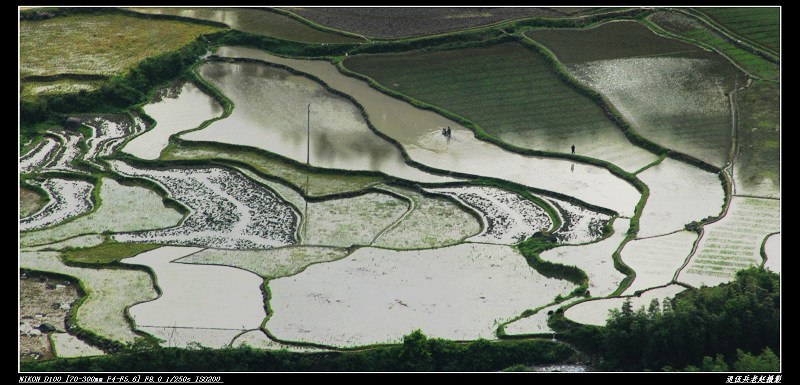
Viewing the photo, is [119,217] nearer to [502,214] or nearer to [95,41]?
[502,214]

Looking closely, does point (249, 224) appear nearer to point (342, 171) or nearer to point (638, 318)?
point (342, 171)

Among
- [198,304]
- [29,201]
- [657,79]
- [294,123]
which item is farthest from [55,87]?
[657,79]

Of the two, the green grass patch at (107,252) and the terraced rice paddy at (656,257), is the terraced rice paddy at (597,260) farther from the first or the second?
the green grass patch at (107,252)

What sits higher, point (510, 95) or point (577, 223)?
point (510, 95)

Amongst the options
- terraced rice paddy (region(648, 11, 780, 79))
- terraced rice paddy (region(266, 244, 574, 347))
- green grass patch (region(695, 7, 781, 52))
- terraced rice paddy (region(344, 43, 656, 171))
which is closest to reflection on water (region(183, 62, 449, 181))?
terraced rice paddy (region(344, 43, 656, 171))

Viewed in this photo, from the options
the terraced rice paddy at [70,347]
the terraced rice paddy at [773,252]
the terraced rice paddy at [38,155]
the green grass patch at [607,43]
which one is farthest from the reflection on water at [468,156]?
the terraced rice paddy at [70,347]

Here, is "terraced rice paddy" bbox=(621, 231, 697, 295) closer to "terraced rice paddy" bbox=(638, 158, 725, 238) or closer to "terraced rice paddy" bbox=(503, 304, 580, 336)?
"terraced rice paddy" bbox=(638, 158, 725, 238)
